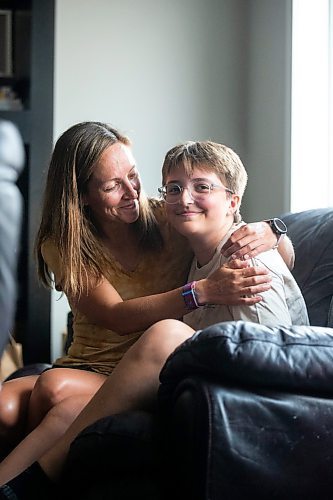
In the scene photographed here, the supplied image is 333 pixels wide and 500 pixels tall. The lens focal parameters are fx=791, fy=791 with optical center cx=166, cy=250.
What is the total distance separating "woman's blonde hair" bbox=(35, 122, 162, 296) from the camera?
75.4 inches

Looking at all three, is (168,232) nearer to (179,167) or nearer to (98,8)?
(179,167)

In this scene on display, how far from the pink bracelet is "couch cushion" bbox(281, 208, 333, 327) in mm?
427

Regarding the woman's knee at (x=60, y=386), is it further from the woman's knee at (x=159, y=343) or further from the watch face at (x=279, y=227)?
the watch face at (x=279, y=227)

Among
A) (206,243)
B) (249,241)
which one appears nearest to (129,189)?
(206,243)

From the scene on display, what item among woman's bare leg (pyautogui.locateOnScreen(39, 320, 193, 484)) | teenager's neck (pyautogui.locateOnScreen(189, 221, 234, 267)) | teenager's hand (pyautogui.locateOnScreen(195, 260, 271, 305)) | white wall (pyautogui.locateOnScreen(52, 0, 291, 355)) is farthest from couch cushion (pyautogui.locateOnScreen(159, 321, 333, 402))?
white wall (pyautogui.locateOnScreen(52, 0, 291, 355))

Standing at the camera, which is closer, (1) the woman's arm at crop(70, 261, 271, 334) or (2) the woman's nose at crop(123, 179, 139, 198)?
(1) the woman's arm at crop(70, 261, 271, 334)

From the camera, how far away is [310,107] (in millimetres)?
3174

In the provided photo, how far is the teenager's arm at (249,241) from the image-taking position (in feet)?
5.74

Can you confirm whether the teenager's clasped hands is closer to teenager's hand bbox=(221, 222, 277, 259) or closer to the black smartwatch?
teenager's hand bbox=(221, 222, 277, 259)

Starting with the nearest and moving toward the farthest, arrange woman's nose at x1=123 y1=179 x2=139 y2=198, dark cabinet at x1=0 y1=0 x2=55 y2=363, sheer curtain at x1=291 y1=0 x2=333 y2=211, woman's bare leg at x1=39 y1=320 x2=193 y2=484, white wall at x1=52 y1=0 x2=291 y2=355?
woman's bare leg at x1=39 y1=320 x2=193 y2=484
woman's nose at x1=123 y1=179 x2=139 y2=198
sheer curtain at x1=291 y1=0 x2=333 y2=211
dark cabinet at x1=0 y1=0 x2=55 y2=363
white wall at x1=52 y1=0 x2=291 y2=355

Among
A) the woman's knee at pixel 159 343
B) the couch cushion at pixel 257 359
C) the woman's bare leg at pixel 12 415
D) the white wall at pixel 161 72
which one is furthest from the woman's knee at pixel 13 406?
the white wall at pixel 161 72

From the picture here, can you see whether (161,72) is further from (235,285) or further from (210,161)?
(235,285)

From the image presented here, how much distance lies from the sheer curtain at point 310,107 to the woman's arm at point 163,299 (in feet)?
4.86

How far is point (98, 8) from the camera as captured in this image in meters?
3.61
